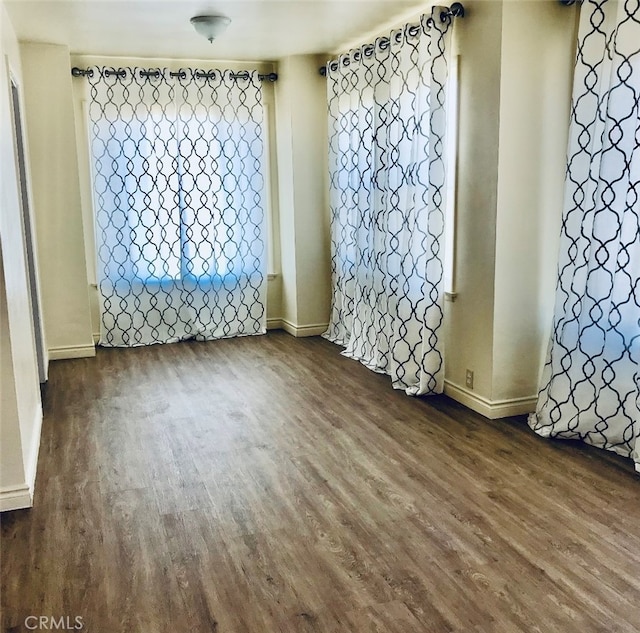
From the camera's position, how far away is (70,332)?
5.33m

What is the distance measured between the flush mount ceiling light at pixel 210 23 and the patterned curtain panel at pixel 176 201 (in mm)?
1400

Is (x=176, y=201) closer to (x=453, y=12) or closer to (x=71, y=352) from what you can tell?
(x=71, y=352)

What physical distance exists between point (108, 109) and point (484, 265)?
11.1 feet

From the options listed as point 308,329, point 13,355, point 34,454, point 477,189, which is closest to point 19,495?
point 34,454

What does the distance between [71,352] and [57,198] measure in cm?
121

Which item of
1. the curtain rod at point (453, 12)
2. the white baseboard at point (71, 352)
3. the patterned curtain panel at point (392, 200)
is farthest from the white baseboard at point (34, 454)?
the curtain rod at point (453, 12)

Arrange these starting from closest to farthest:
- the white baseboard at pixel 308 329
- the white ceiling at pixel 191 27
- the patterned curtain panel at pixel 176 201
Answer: the white ceiling at pixel 191 27
the patterned curtain panel at pixel 176 201
the white baseboard at pixel 308 329

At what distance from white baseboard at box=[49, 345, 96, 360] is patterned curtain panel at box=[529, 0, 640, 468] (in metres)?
3.53

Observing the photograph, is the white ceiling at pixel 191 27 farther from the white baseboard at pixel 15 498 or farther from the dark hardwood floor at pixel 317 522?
the white baseboard at pixel 15 498

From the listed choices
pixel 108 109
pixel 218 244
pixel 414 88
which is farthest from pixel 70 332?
A: pixel 414 88

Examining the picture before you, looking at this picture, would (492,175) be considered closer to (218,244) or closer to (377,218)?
(377,218)

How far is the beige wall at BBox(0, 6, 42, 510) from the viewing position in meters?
2.78

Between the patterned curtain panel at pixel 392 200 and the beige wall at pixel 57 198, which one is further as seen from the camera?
the beige wall at pixel 57 198

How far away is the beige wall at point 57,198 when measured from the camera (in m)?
4.99
